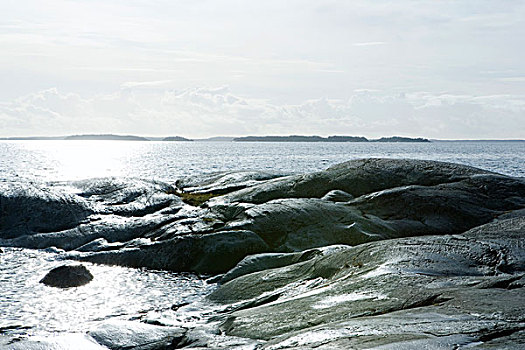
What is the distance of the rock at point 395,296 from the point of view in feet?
27.3

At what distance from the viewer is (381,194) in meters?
26.1

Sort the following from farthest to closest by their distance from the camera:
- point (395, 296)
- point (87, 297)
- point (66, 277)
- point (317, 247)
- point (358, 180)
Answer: point (358, 180), point (317, 247), point (66, 277), point (87, 297), point (395, 296)

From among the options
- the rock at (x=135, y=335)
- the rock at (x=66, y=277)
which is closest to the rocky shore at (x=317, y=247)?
the rock at (x=135, y=335)

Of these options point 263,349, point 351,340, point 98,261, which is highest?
point 351,340

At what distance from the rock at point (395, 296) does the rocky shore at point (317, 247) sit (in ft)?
0.15

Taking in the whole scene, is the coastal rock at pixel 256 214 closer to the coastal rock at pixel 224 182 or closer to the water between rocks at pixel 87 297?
the coastal rock at pixel 224 182

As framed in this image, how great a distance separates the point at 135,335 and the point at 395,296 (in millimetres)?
6127

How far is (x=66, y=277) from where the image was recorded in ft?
64.1

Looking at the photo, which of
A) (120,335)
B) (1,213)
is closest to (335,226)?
(120,335)

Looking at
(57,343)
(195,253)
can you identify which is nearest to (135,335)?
(57,343)

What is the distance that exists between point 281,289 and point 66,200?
18864 mm

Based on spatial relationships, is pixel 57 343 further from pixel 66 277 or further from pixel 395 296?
pixel 395 296

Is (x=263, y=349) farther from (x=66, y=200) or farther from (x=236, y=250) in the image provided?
(x=66, y=200)

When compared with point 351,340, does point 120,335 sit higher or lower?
lower
